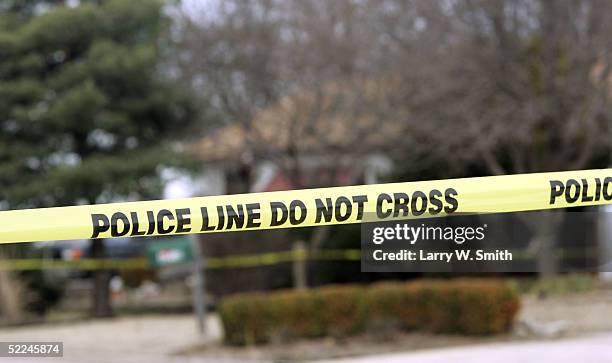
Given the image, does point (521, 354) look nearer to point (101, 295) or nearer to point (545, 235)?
point (545, 235)

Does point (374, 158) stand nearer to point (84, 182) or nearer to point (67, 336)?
point (84, 182)

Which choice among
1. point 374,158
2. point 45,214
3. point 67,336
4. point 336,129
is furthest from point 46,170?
point 45,214

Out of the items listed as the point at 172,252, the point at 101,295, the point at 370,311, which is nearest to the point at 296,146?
the point at 101,295

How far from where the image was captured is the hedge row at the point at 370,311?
37.3 feet

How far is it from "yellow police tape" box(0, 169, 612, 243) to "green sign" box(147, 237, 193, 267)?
883 cm

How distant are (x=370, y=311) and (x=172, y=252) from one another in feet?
11.4

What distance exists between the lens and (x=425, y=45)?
16.0m

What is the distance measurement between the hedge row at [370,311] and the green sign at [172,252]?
6.22 feet

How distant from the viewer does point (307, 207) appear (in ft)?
15.0

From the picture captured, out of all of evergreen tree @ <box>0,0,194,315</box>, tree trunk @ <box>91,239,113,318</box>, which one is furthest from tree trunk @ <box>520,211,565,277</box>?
tree trunk @ <box>91,239,113,318</box>

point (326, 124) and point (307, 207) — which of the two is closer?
point (307, 207)

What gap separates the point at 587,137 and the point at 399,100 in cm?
357

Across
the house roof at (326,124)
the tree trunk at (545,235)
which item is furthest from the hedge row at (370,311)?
the house roof at (326,124)

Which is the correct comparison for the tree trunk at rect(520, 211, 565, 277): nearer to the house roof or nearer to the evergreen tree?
the house roof
